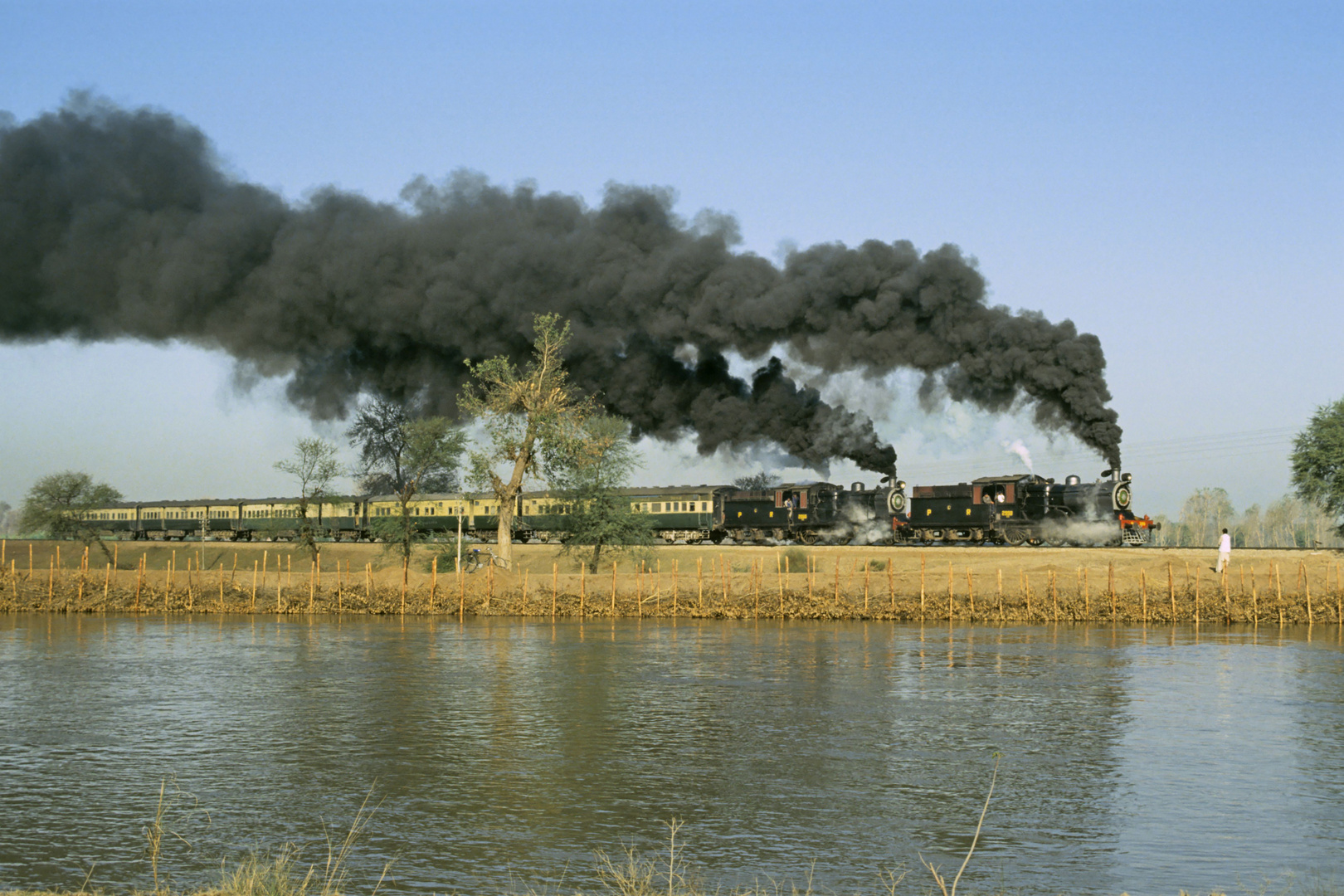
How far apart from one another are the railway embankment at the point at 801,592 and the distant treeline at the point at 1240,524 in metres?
124

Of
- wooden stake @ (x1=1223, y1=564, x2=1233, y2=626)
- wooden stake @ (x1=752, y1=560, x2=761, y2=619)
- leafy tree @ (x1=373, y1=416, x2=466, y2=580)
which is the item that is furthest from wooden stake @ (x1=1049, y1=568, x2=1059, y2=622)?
leafy tree @ (x1=373, y1=416, x2=466, y2=580)

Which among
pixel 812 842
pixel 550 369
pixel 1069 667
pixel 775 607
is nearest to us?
pixel 812 842

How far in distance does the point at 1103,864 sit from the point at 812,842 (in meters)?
2.81

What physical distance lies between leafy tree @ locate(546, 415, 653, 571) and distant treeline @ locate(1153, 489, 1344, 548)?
414ft

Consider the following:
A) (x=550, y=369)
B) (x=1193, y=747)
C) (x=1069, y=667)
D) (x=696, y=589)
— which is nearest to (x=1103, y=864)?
(x=1193, y=747)

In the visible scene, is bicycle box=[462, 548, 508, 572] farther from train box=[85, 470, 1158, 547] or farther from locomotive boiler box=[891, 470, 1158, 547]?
locomotive boiler box=[891, 470, 1158, 547]

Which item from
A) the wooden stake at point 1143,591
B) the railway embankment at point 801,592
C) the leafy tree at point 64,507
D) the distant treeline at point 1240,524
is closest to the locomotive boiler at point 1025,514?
the railway embankment at point 801,592

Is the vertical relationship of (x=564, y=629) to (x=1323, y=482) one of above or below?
below

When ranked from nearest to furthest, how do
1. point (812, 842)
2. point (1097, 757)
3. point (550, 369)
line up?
point (812, 842)
point (1097, 757)
point (550, 369)

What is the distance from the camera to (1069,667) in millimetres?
25562

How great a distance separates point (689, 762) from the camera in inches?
632

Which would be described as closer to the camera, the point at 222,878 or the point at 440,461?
the point at 222,878

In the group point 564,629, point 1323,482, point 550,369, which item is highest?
point 550,369

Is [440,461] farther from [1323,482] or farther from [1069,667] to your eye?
[1323,482]
